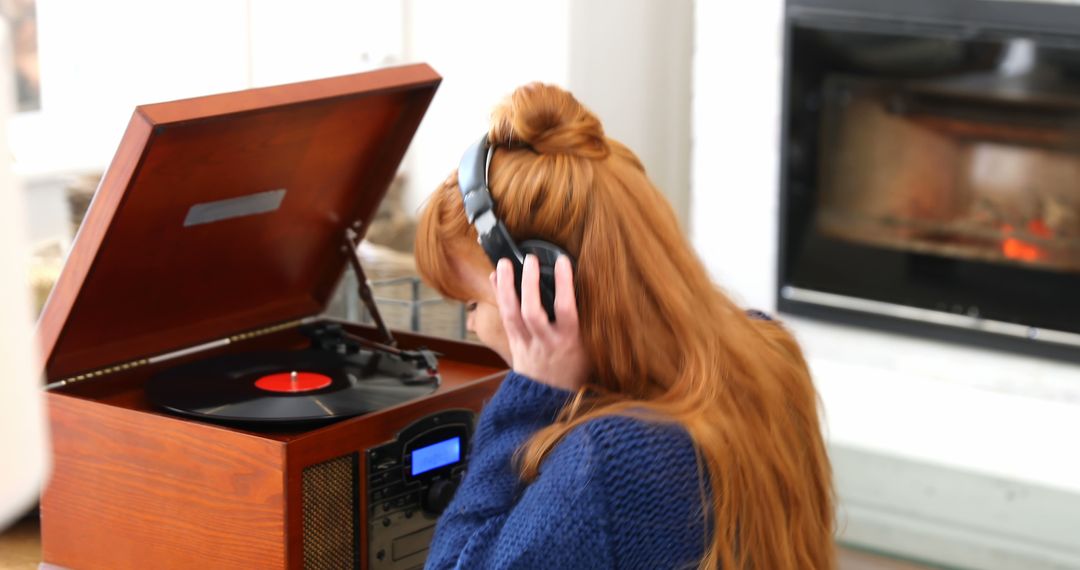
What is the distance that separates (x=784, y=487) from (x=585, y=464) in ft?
0.68

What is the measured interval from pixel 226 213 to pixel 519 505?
0.50 m

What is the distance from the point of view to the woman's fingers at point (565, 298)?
1.05 m

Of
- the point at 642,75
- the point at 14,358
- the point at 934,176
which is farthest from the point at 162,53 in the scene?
the point at 14,358

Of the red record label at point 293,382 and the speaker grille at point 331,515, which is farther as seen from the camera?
the red record label at point 293,382

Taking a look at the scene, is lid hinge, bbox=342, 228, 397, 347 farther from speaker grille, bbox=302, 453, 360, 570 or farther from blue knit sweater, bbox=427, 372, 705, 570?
blue knit sweater, bbox=427, 372, 705, 570

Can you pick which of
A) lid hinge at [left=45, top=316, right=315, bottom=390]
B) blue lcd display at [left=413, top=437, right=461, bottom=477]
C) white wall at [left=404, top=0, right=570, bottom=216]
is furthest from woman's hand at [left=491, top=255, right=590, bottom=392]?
white wall at [left=404, top=0, right=570, bottom=216]

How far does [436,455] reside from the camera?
1.28 m

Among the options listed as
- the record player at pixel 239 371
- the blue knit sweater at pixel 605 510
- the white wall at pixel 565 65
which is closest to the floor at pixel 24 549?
the record player at pixel 239 371

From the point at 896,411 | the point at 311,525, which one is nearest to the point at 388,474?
the point at 311,525

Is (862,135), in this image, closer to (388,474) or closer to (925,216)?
(925,216)

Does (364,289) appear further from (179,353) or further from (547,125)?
(547,125)

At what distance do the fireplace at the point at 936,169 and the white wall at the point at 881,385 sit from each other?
6 cm

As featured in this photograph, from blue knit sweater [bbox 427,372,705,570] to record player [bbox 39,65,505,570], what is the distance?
0.58 feet

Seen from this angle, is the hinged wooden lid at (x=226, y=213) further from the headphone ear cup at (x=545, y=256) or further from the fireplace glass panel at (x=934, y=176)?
the fireplace glass panel at (x=934, y=176)
